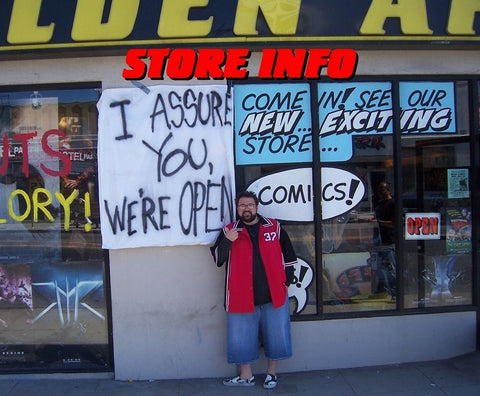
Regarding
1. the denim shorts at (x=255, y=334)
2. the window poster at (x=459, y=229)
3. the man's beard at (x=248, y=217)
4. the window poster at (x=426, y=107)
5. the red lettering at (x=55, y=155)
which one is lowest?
the denim shorts at (x=255, y=334)

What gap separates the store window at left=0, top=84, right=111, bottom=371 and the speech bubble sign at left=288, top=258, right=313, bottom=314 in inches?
77.9

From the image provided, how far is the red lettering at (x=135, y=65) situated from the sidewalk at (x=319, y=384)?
3048 mm

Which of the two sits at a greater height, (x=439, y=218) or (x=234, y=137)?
(x=234, y=137)

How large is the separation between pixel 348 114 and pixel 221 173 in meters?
1.49

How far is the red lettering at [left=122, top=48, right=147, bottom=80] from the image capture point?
14.5ft

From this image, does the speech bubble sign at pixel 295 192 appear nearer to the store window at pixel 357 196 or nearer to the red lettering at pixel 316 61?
the store window at pixel 357 196

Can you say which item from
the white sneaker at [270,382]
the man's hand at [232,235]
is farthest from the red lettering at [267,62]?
the white sneaker at [270,382]

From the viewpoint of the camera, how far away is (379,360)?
4.80 meters

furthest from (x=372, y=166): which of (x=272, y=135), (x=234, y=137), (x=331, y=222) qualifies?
(x=234, y=137)

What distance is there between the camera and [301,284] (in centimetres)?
481

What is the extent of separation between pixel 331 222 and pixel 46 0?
359 centimetres

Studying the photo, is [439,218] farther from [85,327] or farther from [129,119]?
[85,327]

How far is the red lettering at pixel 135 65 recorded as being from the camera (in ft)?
14.5

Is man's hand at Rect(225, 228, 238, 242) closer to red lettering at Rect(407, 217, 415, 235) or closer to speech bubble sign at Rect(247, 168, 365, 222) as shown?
speech bubble sign at Rect(247, 168, 365, 222)
